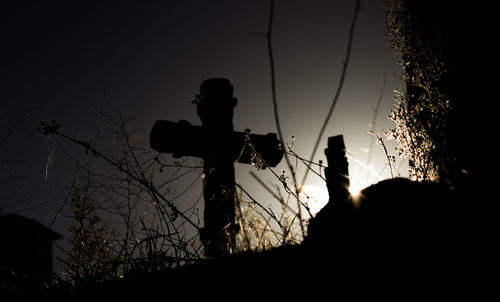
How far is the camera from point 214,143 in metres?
3.47

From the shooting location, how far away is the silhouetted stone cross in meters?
3.18

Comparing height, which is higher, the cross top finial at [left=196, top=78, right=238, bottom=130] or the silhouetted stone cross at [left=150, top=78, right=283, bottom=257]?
the cross top finial at [left=196, top=78, right=238, bottom=130]

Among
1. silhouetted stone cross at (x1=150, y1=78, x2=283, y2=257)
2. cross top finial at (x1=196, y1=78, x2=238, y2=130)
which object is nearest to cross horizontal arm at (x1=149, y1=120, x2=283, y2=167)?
silhouetted stone cross at (x1=150, y1=78, x2=283, y2=257)

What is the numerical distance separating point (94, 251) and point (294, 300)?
249 cm

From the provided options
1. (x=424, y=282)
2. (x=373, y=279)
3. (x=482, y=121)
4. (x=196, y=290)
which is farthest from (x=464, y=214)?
(x=482, y=121)

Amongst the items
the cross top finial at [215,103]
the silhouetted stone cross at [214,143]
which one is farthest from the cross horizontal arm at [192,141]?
the cross top finial at [215,103]

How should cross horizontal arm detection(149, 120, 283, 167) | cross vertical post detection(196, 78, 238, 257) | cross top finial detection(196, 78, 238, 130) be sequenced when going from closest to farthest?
cross vertical post detection(196, 78, 238, 257) → cross horizontal arm detection(149, 120, 283, 167) → cross top finial detection(196, 78, 238, 130)

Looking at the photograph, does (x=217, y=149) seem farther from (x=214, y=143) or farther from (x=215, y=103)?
(x=215, y=103)

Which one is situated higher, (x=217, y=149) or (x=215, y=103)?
(x=215, y=103)

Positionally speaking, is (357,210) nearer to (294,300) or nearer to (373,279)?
(373,279)

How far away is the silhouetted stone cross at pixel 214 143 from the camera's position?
3178 mm

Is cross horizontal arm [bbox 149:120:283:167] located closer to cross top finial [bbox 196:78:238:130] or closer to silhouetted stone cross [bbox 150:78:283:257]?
silhouetted stone cross [bbox 150:78:283:257]

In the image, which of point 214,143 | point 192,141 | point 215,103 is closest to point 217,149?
point 214,143

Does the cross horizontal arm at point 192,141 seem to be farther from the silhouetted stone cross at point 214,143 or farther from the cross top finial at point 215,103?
the cross top finial at point 215,103
